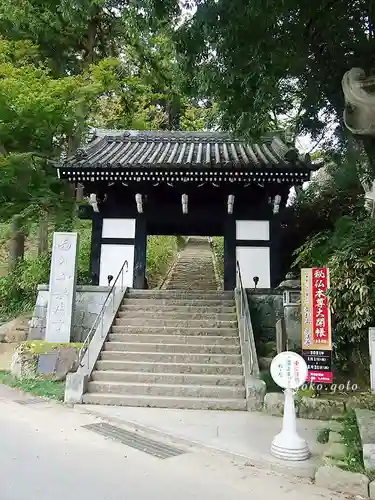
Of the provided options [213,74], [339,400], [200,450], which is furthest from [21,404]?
[213,74]

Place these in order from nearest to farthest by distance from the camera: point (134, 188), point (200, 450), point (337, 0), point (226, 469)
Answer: point (226, 469) < point (200, 450) < point (337, 0) < point (134, 188)

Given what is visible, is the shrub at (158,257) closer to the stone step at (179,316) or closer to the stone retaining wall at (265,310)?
the stone step at (179,316)

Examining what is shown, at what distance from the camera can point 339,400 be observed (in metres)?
6.30

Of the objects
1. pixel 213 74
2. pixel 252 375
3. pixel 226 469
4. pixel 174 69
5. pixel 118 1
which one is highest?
pixel 118 1

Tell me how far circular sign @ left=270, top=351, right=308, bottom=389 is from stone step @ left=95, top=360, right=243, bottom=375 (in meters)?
2.91

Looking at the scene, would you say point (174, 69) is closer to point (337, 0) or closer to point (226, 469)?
point (337, 0)

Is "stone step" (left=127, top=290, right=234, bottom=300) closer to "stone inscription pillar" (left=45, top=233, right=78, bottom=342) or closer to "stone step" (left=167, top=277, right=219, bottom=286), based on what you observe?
"stone inscription pillar" (left=45, top=233, right=78, bottom=342)

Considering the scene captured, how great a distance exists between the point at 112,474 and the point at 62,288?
5.63 metres

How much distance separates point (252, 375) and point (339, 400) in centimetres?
147

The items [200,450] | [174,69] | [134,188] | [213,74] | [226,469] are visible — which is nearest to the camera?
[226,469]

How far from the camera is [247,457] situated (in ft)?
14.9

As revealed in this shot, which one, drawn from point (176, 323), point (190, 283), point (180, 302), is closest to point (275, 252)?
point (180, 302)

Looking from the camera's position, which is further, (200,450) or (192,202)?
(192,202)

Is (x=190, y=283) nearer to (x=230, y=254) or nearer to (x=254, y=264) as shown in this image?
(x=230, y=254)
